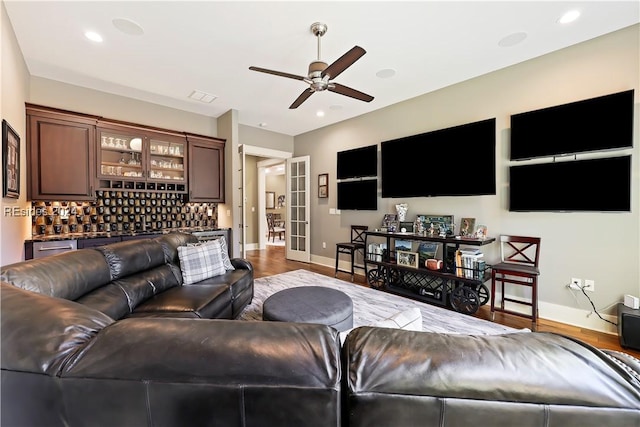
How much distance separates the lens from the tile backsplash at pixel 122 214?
3.62 m

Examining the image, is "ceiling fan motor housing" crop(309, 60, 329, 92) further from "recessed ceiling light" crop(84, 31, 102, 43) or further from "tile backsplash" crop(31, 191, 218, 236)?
"tile backsplash" crop(31, 191, 218, 236)

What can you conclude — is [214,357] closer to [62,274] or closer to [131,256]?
[62,274]

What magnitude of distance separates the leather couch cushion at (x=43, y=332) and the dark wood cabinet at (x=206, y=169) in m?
4.13

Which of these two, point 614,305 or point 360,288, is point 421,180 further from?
point 614,305

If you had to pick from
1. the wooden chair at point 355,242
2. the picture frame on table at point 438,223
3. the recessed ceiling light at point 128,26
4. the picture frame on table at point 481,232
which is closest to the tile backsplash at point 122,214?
the recessed ceiling light at point 128,26

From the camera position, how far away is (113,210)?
13.6 ft

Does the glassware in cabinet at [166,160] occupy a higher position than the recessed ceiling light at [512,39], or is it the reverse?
the recessed ceiling light at [512,39]

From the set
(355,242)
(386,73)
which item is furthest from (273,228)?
(386,73)

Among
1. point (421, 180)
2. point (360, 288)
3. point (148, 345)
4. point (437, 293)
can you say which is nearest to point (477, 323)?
point (437, 293)

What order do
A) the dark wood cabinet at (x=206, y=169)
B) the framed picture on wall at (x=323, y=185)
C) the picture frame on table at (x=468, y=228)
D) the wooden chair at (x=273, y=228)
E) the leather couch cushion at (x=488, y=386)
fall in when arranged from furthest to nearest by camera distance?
the wooden chair at (x=273, y=228) → the framed picture on wall at (x=323, y=185) → the dark wood cabinet at (x=206, y=169) → the picture frame on table at (x=468, y=228) → the leather couch cushion at (x=488, y=386)

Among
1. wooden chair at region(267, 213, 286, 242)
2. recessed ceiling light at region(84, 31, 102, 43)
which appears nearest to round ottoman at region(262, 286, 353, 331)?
recessed ceiling light at region(84, 31, 102, 43)

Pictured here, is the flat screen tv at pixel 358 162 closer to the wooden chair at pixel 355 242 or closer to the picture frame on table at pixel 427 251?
the wooden chair at pixel 355 242

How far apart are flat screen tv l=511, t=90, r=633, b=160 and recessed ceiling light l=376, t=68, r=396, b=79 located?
1.56 metres

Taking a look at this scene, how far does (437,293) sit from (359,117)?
134 inches
